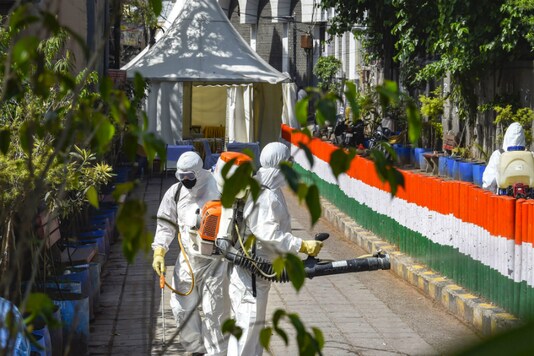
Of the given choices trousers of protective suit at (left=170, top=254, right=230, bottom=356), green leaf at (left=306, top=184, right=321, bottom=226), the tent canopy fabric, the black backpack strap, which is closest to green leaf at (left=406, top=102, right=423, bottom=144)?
green leaf at (left=306, top=184, right=321, bottom=226)

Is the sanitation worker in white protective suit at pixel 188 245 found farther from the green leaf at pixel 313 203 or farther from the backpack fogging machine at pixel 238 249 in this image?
the green leaf at pixel 313 203

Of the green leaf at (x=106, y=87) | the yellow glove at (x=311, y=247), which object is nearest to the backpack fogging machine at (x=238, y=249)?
the yellow glove at (x=311, y=247)

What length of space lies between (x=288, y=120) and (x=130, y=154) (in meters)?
23.7

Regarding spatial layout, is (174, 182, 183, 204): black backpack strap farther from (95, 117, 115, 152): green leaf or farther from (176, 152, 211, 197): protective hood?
(95, 117, 115, 152): green leaf

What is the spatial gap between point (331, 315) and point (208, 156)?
13718mm

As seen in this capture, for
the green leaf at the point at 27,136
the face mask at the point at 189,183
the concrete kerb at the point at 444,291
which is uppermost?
the green leaf at the point at 27,136

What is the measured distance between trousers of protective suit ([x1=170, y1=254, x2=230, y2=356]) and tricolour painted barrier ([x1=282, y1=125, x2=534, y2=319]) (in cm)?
115

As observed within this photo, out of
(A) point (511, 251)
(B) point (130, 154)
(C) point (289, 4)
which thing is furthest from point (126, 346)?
(C) point (289, 4)

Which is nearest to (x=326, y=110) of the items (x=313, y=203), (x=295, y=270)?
(x=313, y=203)

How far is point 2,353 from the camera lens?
264cm

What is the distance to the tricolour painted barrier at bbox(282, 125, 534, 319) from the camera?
831 cm

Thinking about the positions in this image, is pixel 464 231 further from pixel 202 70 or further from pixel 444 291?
pixel 202 70

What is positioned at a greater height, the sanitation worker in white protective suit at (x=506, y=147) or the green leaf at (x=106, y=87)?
the green leaf at (x=106, y=87)

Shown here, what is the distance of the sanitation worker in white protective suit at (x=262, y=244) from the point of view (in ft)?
22.2
